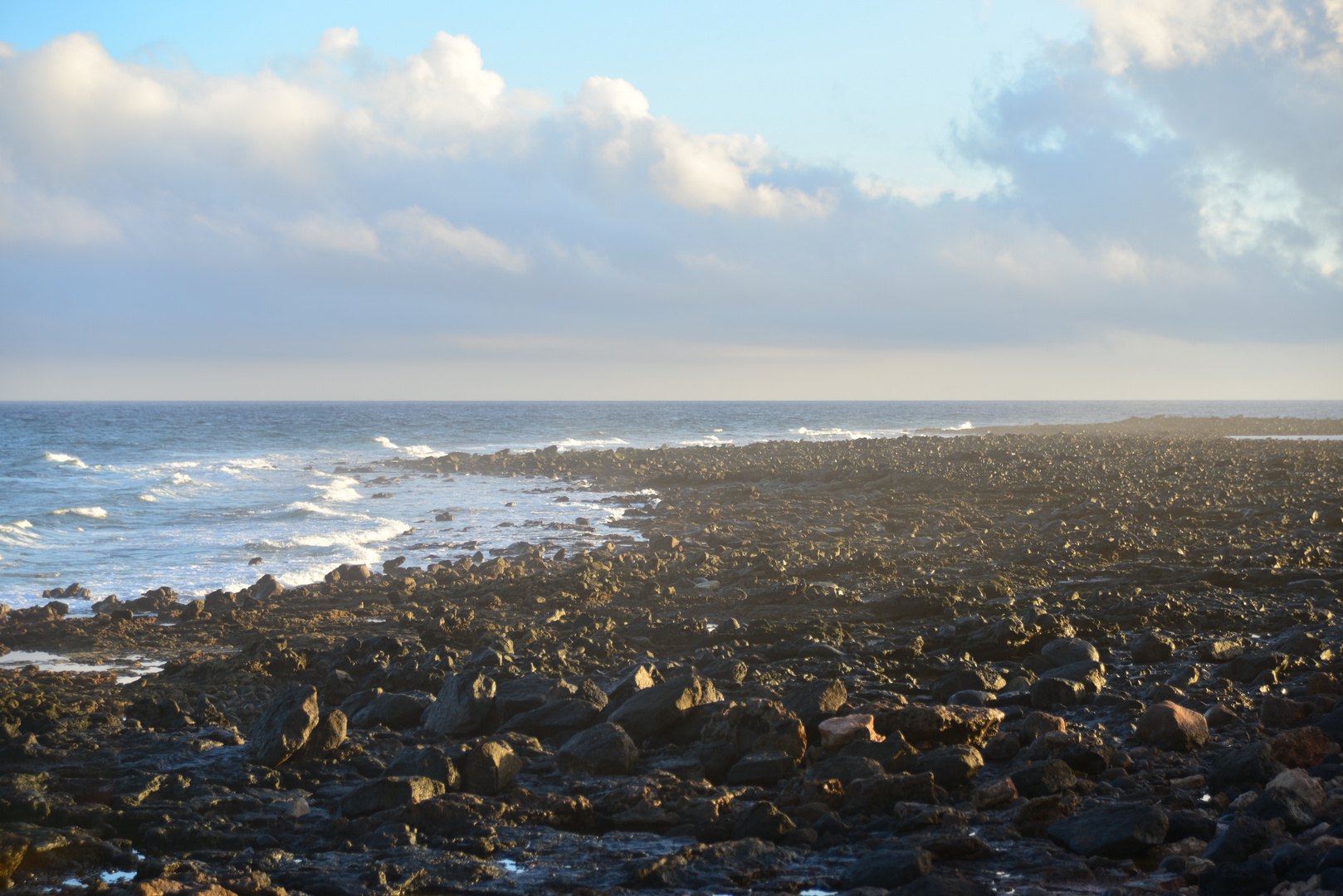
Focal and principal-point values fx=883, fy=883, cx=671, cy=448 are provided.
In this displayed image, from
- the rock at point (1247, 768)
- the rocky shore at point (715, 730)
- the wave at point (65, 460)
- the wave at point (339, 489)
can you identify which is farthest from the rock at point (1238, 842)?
the wave at point (65, 460)

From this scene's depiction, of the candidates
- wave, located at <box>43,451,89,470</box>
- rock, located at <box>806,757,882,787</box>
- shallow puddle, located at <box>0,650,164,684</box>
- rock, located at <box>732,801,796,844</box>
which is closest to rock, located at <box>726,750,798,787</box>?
rock, located at <box>806,757,882,787</box>

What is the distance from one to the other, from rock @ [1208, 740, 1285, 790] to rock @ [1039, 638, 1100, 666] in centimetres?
279

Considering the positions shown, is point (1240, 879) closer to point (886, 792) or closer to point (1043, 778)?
point (1043, 778)

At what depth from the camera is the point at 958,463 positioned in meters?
31.2

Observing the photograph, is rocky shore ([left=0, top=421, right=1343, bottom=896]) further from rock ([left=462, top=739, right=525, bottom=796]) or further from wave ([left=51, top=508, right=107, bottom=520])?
wave ([left=51, top=508, right=107, bottom=520])

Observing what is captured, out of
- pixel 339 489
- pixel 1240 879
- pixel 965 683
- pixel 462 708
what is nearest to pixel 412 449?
pixel 339 489

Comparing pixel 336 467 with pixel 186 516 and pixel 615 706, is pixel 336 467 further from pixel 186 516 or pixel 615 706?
pixel 615 706

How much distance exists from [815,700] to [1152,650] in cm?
439

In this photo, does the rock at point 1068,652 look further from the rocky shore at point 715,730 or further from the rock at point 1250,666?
A: the rock at point 1250,666

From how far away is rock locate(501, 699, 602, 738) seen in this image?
26.6 ft

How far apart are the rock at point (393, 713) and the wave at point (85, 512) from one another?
72.8 feet

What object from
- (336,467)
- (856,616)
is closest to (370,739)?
(856,616)

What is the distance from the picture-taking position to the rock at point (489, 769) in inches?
273

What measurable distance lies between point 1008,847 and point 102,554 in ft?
71.3
